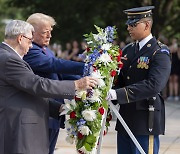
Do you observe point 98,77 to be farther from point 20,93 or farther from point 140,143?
point 140,143

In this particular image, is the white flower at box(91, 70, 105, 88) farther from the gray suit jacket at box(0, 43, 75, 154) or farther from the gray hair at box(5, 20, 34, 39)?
the gray hair at box(5, 20, 34, 39)

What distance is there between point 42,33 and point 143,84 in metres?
1.14

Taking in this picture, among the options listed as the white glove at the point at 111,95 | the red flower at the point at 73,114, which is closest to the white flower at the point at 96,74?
the white glove at the point at 111,95

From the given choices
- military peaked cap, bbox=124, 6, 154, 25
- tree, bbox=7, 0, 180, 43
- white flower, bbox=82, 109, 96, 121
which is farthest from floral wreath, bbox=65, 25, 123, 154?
tree, bbox=7, 0, 180, 43

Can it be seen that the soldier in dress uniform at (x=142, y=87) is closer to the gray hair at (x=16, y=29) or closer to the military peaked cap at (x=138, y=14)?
the military peaked cap at (x=138, y=14)

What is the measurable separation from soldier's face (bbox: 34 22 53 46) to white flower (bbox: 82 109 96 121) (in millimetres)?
1047

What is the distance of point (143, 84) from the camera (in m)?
4.89

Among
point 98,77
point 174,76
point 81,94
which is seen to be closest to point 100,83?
point 98,77

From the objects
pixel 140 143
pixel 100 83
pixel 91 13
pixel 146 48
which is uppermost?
pixel 146 48

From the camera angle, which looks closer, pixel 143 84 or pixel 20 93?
pixel 20 93

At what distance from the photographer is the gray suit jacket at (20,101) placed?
4.34 metres

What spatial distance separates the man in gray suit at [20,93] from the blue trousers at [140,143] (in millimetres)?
923

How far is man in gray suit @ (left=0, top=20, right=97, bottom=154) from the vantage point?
14.3 feet

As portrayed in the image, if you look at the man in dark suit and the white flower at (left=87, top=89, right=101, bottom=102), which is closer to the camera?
the white flower at (left=87, top=89, right=101, bottom=102)
